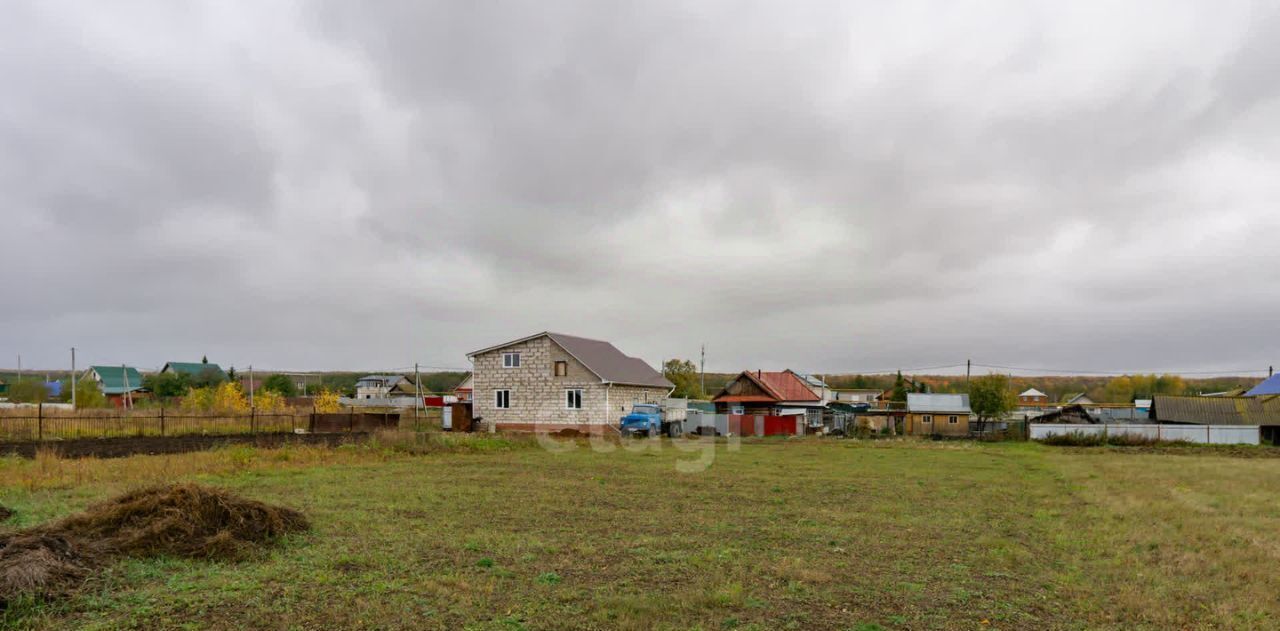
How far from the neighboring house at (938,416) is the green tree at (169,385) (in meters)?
79.9

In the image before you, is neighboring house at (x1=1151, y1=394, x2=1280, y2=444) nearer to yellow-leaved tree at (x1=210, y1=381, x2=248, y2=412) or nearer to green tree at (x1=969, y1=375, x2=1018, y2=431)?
green tree at (x1=969, y1=375, x2=1018, y2=431)

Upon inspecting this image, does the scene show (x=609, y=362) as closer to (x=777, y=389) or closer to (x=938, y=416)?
(x=777, y=389)

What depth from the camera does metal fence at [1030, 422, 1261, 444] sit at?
4169 centimetres

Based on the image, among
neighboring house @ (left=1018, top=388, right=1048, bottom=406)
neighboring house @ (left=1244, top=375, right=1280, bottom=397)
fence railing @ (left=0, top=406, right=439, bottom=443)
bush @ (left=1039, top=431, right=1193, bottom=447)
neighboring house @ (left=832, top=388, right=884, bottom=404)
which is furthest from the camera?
neighboring house @ (left=1018, top=388, right=1048, bottom=406)

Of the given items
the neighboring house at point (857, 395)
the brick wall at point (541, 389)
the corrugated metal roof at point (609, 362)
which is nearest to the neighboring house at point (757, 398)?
the corrugated metal roof at point (609, 362)

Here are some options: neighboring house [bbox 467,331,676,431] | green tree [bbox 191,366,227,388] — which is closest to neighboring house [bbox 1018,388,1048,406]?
neighboring house [bbox 467,331,676,431]

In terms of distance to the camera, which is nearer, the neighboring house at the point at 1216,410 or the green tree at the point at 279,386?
the neighboring house at the point at 1216,410

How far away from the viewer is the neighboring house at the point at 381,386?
4786 inches

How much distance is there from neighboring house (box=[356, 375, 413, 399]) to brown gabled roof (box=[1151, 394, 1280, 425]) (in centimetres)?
10029

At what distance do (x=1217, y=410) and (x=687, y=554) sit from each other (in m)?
55.8

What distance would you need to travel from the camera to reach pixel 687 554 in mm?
9867

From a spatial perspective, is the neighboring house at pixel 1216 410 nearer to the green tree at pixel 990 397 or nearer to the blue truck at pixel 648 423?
the green tree at pixel 990 397

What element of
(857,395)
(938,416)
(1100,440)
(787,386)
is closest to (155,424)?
(787,386)

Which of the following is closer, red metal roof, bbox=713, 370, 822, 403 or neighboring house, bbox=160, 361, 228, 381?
red metal roof, bbox=713, 370, 822, 403
